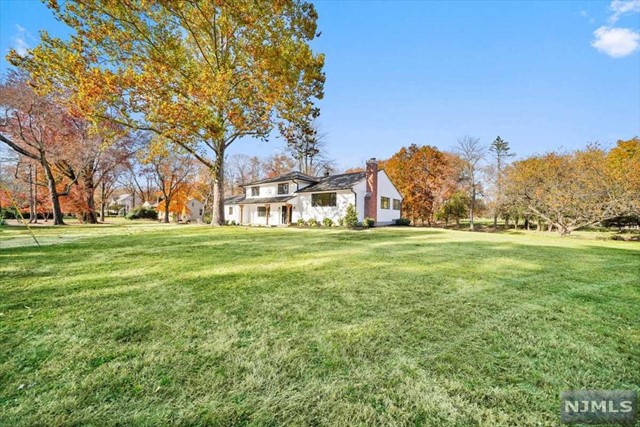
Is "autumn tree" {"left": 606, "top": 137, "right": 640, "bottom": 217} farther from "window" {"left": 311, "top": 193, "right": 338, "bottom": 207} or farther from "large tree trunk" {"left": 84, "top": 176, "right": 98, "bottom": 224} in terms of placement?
"large tree trunk" {"left": 84, "top": 176, "right": 98, "bottom": 224}

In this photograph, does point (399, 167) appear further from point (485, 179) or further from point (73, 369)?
point (73, 369)

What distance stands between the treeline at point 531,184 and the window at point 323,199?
33.2 feet

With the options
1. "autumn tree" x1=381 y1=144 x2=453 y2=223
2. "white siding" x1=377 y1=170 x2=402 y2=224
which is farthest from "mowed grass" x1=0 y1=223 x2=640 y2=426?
"autumn tree" x1=381 y1=144 x2=453 y2=223

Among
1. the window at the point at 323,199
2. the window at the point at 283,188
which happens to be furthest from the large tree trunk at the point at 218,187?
the window at the point at 283,188

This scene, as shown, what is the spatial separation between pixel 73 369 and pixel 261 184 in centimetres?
2812

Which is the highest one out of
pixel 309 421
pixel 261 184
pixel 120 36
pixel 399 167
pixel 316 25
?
pixel 316 25

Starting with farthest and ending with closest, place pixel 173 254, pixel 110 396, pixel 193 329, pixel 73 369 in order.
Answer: pixel 173 254
pixel 193 329
pixel 73 369
pixel 110 396

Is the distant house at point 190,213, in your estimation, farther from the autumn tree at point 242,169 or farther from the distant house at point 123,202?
the distant house at point 123,202

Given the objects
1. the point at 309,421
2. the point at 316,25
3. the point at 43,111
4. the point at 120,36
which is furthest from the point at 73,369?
the point at 43,111

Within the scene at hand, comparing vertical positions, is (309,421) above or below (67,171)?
below

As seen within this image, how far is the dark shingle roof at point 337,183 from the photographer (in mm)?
22906

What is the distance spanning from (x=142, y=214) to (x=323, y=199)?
3199 cm

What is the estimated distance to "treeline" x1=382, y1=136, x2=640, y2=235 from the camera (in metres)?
18.4

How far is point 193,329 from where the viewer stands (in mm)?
2369
